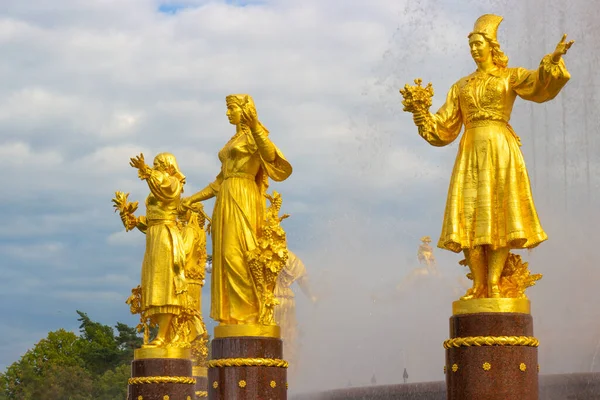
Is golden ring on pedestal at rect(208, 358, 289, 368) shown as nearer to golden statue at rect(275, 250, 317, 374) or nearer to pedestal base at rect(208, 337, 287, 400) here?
pedestal base at rect(208, 337, 287, 400)

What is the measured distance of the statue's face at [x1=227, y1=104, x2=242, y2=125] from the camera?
58.4ft

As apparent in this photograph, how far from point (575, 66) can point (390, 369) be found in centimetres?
723

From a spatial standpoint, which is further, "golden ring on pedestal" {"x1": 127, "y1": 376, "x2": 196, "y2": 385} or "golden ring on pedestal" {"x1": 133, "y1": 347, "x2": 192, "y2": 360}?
"golden ring on pedestal" {"x1": 133, "y1": 347, "x2": 192, "y2": 360}

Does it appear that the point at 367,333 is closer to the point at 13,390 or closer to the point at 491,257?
the point at 491,257

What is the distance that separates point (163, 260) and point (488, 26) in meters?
8.97

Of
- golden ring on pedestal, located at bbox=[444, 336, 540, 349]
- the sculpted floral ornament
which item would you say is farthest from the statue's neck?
the sculpted floral ornament

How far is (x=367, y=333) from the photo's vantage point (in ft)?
82.6

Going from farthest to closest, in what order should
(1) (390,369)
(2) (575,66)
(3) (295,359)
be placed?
(3) (295,359)
(1) (390,369)
(2) (575,66)

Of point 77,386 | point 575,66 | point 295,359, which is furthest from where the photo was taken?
point 77,386

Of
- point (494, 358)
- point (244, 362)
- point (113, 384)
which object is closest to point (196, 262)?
point (244, 362)

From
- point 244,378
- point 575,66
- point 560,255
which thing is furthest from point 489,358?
point 575,66

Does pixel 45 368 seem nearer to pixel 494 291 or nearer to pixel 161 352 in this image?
pixel 161 352

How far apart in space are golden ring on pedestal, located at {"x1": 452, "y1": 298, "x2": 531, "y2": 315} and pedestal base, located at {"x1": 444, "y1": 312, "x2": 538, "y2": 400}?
0.06 metres

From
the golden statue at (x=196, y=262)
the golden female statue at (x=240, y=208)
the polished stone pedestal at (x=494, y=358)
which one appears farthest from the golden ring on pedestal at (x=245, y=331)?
the golden statue at (x=196, y=262)
